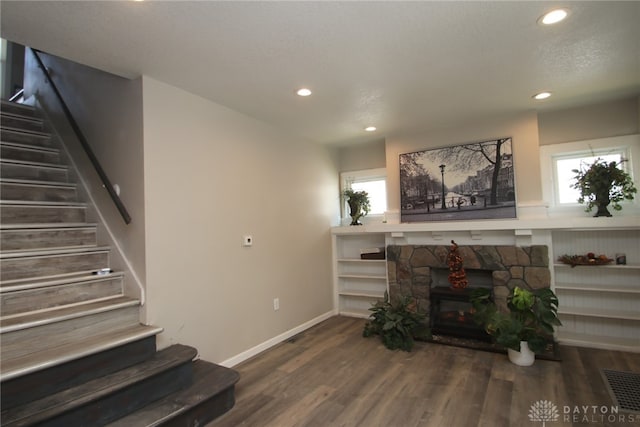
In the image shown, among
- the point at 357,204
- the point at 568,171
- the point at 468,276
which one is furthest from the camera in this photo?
the point at 357,204

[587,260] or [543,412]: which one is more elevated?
[587,260]

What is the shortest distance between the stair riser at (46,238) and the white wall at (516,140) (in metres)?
3.64

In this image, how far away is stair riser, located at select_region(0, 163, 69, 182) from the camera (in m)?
2.88

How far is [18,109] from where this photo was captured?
3.60 meters

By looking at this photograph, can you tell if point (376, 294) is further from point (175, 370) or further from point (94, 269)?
point (94, 269)

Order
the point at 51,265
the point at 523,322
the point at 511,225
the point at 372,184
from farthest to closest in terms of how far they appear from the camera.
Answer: the point at 372,184 < the point at 511,225 < the point at 523,322 < the point at 51,265

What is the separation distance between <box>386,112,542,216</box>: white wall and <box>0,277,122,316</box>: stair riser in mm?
3579

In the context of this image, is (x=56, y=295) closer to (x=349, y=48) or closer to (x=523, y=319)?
(x=349, y=48)

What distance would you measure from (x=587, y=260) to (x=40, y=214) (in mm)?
5100

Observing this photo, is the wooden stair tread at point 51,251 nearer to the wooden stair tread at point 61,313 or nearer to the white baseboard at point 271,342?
the wooden stair tread at point 61,313

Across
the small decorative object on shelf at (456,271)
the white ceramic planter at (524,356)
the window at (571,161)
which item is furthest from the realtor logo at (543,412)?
the window at (571,161)

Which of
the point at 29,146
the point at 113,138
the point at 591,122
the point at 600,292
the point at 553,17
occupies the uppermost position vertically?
the point at 553,17

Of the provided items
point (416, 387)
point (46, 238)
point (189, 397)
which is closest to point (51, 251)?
point (46, 238)

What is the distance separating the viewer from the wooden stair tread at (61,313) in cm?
187
